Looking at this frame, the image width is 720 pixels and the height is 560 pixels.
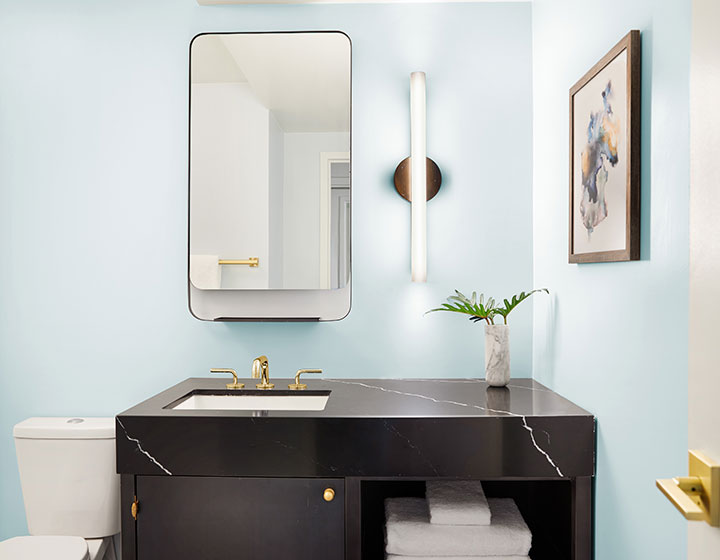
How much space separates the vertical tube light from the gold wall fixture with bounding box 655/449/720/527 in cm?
132

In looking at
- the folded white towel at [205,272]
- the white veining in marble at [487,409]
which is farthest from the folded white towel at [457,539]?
the folded white towel at [205,272]

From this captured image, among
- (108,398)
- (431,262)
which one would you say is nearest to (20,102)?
(108,398)

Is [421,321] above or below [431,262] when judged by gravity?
below

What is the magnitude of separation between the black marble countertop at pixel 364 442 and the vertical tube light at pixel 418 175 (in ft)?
1.91

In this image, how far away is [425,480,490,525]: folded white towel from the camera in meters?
1.60

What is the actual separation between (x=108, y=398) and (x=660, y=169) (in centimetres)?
185

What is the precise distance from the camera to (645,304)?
1202 mm

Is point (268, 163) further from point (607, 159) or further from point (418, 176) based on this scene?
point (607, 159)

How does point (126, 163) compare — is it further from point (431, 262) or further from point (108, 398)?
point (431, 262)

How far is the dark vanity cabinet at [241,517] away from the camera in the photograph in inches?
61.4

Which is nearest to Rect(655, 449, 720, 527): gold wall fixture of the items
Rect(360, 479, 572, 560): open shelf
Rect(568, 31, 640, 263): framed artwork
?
Rect(568, 31, 640, 263): framed artwork

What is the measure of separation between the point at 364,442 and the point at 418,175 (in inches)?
36.1

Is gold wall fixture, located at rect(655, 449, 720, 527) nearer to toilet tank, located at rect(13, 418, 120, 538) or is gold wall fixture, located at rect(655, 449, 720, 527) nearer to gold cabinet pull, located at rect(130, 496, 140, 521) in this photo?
gold cabinet pull, located at rect(130, 496, 140, 521)

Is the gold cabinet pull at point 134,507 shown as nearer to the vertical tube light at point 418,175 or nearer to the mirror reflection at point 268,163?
the mirror reflection at point 268,163
